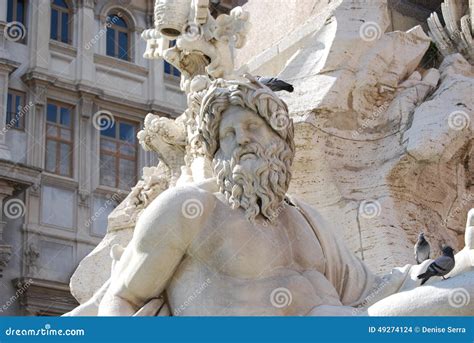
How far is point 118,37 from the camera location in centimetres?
2472

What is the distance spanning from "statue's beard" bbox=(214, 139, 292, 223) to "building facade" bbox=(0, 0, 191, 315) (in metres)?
16.7

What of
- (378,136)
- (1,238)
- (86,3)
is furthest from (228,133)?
(86,3)

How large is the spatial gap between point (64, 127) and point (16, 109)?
3.63ft

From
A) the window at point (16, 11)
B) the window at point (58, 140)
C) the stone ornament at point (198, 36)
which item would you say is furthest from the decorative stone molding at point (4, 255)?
the stone ornament at point (198, 36)

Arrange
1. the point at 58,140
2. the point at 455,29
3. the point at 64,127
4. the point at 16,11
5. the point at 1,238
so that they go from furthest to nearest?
the point at 16,11 < the point at 64,127 < the point at 58,140 < the point at 1,238 < the point at 455,29

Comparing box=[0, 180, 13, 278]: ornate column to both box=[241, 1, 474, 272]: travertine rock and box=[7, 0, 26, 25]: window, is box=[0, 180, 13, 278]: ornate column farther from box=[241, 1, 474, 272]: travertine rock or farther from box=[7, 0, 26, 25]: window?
box=[241, 1, 474, 272]: travertine rock

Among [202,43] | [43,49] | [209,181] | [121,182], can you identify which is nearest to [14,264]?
[121,182]

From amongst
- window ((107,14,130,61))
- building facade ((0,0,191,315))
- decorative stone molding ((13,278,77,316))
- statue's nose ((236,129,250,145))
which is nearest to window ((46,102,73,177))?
building facade ((0,0,191,315))

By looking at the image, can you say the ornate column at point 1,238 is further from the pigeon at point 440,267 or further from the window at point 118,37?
the pigeon at point 440,267

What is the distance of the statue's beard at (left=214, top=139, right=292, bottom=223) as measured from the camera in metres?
4.22

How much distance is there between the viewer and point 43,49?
2338 cm

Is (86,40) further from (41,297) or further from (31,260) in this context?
(41,297)

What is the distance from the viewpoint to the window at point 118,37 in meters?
24.5

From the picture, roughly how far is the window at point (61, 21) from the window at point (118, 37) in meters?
0.90
